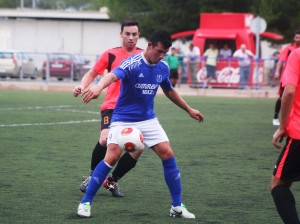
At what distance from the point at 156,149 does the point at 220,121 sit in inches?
473

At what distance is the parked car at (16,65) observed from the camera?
36.0 m

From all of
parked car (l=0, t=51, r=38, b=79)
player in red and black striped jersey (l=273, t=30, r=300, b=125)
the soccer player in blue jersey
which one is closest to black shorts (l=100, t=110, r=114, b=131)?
the soccer player in blue jersey

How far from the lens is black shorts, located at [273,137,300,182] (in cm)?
725

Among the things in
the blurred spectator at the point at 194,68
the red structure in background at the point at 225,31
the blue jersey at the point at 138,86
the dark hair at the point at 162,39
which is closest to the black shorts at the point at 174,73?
the blurred spectator at the point at 194,68

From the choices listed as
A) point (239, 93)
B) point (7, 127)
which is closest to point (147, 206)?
point (7, 127)

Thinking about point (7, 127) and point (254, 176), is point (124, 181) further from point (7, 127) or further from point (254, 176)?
point (7, 127)

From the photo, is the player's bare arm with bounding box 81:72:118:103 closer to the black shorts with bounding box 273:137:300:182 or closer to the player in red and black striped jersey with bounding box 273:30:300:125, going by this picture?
the black shorts with bounding box 273:137:300:182

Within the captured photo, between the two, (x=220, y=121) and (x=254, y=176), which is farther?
(x=220, y=121)

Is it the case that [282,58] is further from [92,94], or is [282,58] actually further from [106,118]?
[92,94]

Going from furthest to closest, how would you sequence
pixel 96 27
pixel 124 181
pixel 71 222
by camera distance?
1. pixel 96 27
2. pixel 124 181
3. pixel 71 222

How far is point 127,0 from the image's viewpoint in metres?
49.4

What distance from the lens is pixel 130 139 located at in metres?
8.77

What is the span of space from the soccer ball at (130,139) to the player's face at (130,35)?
1596mm

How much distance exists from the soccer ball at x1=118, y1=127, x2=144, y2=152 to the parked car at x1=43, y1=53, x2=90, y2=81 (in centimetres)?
2727
